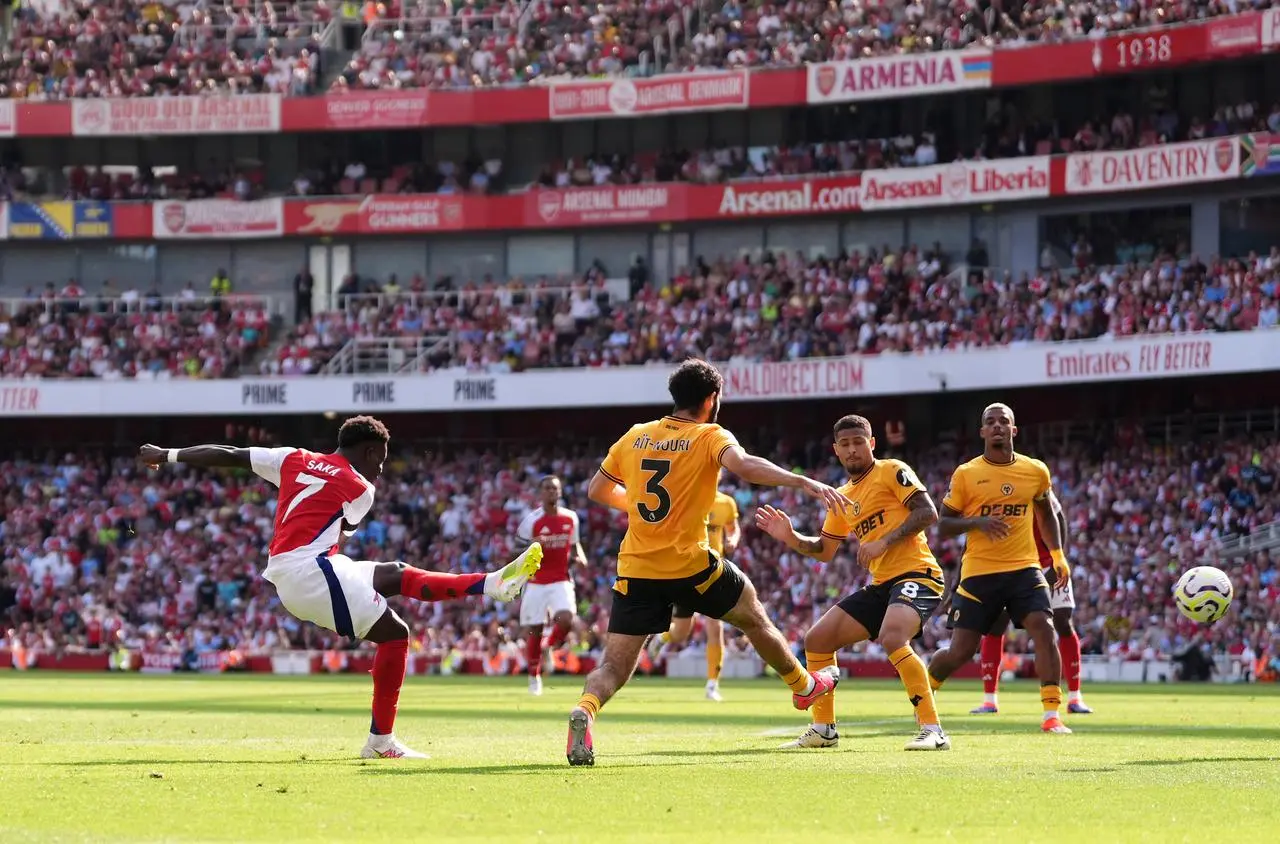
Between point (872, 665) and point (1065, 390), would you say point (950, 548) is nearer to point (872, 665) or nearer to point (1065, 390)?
point (872, 665)

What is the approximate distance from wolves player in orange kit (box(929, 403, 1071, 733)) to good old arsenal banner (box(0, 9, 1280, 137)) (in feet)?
87.9

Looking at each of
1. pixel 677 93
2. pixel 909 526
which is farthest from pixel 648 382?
pixel 909 526

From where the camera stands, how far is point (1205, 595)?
17.9 m

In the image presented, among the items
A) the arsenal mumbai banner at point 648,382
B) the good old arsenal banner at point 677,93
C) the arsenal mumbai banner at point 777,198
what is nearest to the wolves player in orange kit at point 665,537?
the arsenal mumbai banner at point 648,382

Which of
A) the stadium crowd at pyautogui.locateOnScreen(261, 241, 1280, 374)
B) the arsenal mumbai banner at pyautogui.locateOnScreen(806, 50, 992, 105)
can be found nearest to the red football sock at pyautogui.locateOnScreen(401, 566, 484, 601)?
the stadium crowd at pyautogui.locateOnScreen(261, 241, 1280, 374)

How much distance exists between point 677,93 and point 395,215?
8.16m

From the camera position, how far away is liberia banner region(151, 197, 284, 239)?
5269 centimetres

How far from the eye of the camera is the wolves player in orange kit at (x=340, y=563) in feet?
40.6

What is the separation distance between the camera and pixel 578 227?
169 feet

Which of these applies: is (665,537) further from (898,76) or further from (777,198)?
(777,198)

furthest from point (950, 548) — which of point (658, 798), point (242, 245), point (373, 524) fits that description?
point (658, 798)

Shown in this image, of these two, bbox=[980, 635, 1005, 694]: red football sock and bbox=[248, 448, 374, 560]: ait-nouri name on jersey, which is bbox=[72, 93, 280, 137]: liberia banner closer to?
bbox=[980, 635, 1005, 694]: red football sock

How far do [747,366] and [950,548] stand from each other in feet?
24.9

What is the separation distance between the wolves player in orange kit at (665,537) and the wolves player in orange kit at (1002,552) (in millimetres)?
4450
